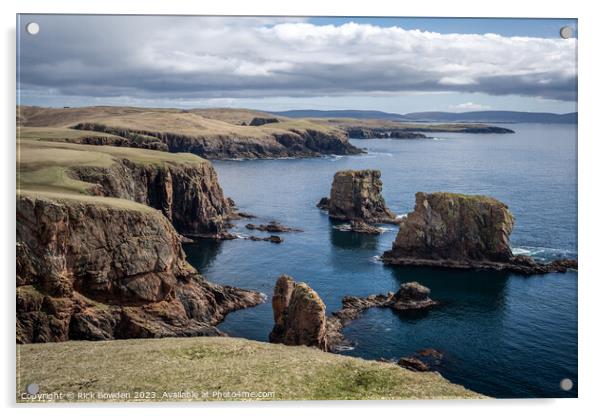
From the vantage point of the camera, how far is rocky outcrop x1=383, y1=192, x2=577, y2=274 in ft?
253

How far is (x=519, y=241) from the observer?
84.0 meters

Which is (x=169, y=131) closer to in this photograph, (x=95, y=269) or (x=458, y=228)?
(x=458, y=228)

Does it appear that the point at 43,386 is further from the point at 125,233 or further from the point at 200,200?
the point at 200,200

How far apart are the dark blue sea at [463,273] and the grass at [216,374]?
8.47 m

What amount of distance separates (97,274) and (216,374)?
730 inches

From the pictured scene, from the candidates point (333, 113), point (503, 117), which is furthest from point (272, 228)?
point (503, 117)

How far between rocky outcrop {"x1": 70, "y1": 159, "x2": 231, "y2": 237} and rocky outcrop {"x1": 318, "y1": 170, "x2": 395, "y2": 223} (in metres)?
19.9

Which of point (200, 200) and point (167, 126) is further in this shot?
point (167, 126)

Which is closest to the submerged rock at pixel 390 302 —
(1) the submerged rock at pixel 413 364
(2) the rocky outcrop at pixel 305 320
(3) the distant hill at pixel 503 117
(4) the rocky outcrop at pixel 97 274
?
(1) the submerged rock at pixel 413 364

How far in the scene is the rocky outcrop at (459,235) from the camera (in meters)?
77.1

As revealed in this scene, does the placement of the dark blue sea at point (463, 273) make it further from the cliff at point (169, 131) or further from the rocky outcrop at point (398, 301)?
the cliff at point (169, 131)

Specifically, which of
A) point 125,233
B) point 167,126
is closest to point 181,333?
point 125,233

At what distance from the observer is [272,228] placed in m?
91.9

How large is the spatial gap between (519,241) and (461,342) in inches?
1447
